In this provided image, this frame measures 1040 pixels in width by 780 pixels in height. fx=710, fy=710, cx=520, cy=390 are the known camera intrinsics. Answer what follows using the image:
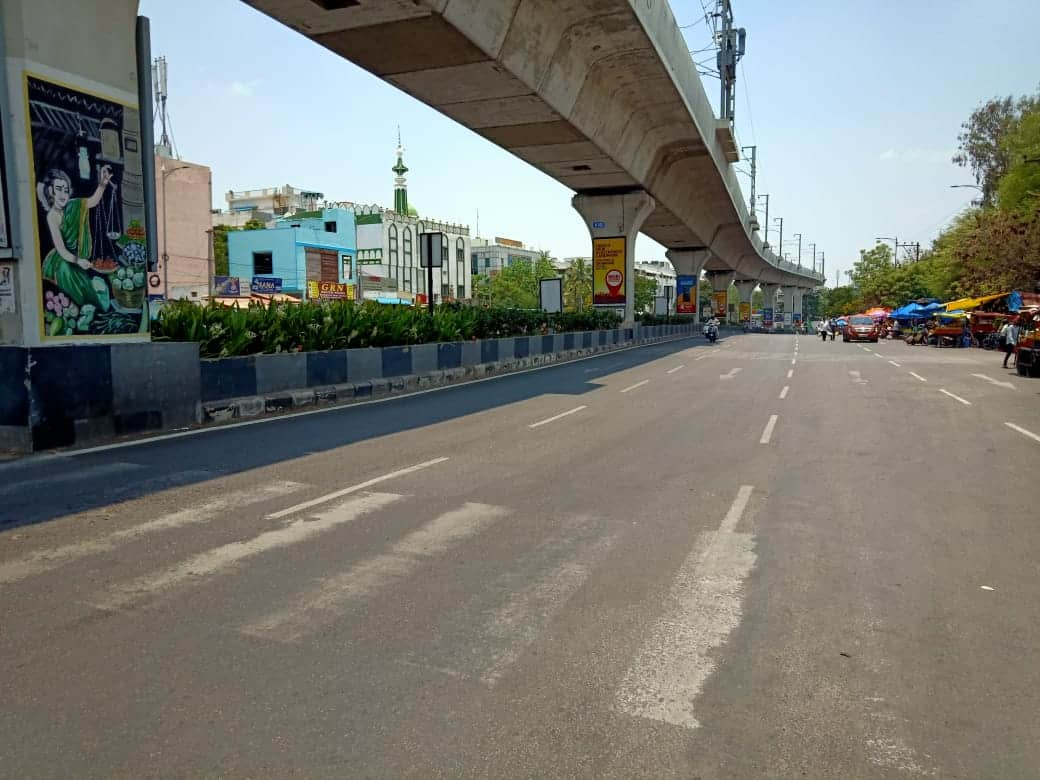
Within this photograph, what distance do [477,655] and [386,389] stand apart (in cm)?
1260

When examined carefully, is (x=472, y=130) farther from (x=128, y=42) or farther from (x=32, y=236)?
(x=32, y=236)

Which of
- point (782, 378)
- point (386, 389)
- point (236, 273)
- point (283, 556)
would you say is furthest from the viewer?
point (236, 273)

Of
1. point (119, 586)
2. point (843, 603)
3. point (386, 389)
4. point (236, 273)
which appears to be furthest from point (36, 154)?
point (236, 273)

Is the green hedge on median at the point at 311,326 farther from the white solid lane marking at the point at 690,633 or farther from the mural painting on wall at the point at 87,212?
the white solid lane marking at the point at 690,633

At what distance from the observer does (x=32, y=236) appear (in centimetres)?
855

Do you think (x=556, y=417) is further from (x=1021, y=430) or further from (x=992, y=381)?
(x=992, y=381)

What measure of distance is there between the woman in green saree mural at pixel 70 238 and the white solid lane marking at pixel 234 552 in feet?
17.6

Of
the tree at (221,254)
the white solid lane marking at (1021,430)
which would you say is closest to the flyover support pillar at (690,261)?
the tree at (221,254)

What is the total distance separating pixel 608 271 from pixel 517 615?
116 ft

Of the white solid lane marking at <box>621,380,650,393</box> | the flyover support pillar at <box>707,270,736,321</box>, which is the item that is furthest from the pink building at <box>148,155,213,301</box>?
the flyover support pillar at <box>707,270,736,321</box>

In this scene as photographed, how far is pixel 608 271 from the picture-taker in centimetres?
3838

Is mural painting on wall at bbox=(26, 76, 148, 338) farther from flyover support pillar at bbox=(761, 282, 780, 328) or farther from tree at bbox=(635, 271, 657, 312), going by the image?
tree at bbox=(635, 271, 657, 312)

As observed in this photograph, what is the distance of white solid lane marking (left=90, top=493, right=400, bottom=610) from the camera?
14.2 ft

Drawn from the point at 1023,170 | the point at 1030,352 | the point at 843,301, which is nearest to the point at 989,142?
the point at 1023,170
